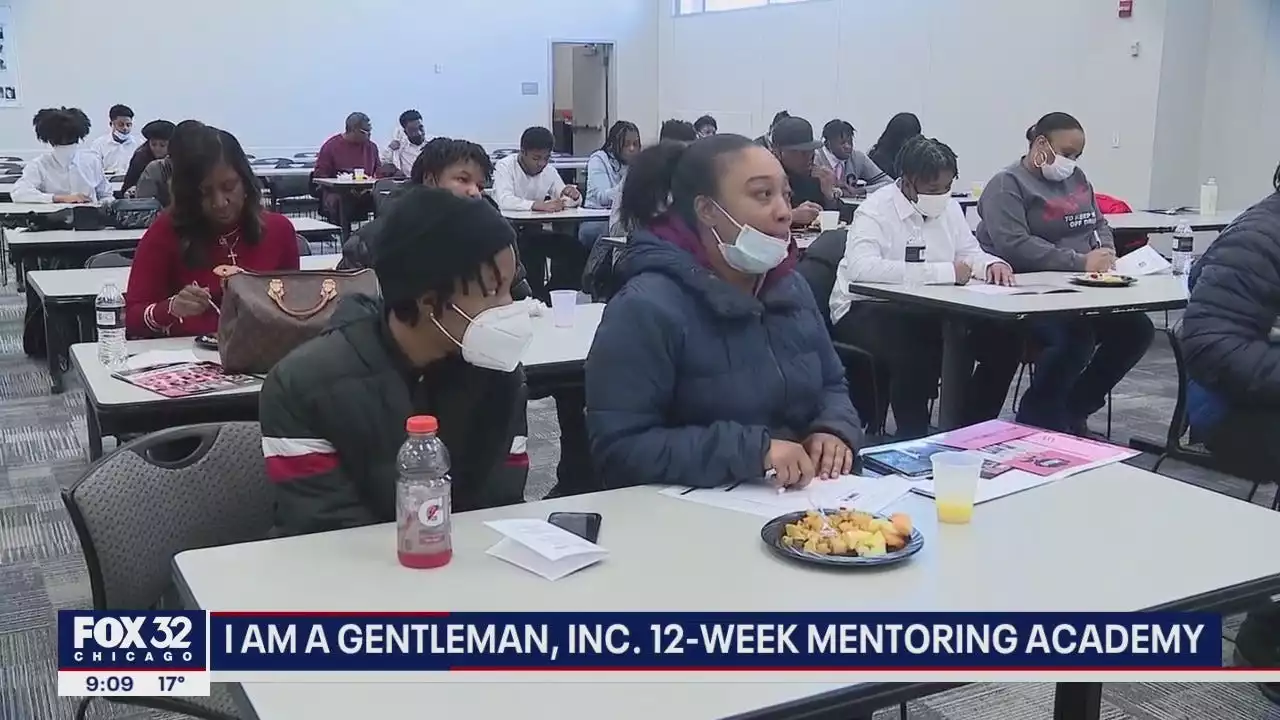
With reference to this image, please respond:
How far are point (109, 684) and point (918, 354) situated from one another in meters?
3.29

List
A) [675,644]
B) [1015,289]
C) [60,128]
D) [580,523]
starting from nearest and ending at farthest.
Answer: [675,644] < [580,523] < [1015,289] < [60,128]

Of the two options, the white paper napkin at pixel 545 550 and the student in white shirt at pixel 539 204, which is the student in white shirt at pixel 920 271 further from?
the student in white shirt at pixel 539 204

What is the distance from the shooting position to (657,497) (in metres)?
1.93

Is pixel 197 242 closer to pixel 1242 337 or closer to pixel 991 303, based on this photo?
pixel 991 303

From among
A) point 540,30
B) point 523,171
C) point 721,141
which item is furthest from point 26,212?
point 540,30

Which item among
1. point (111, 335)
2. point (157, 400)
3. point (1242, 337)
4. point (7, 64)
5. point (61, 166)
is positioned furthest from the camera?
→ point (7, 64)

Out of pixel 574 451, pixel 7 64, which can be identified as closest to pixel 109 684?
pixel 574 451

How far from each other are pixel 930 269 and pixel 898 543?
2674 millimetres

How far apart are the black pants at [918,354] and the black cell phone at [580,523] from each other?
2.62 meters

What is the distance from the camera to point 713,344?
7.06 ft

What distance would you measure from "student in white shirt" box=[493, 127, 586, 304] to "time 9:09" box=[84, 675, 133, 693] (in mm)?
5360

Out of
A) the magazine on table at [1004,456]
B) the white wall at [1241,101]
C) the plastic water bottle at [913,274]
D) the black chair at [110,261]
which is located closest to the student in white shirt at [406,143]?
the black chair at [110,261]

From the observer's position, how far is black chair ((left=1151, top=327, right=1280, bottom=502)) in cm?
296

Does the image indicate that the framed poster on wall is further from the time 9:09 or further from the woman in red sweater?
the time 9:09
